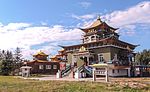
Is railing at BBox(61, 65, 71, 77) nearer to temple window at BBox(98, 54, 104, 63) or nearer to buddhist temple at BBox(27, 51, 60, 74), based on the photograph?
temple window at BBox(98, 54, 104, 63)

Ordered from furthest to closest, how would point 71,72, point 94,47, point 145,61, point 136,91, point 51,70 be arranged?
point 145,61 < point 51,70 < point 94,47 < point 71,72 < point 136,91

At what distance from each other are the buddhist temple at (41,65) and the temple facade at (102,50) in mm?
8892

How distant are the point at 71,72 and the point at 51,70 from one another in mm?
17643

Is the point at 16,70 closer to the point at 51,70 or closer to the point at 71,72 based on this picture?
the point at 51,70

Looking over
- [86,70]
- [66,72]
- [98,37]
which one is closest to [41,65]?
[66,72]

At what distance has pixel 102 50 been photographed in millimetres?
43531

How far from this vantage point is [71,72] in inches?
1625

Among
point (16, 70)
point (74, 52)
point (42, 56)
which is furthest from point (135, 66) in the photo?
point (16, 70)

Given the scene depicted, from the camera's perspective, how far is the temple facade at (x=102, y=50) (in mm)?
42156

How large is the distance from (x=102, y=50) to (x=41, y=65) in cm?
1792

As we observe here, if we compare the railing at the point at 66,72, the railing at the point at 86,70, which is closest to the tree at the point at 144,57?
the railing at the point at 66,72

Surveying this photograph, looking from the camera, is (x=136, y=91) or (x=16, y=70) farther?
(x=16, y=70)

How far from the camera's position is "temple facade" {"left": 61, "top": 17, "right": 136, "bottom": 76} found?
4216cm

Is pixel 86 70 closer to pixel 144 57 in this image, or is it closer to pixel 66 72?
pixel 66 72
